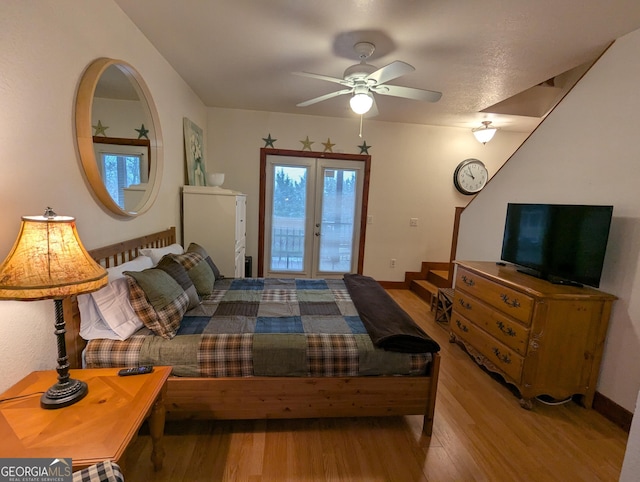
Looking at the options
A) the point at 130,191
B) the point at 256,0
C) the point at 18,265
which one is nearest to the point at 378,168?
the point at 256,0

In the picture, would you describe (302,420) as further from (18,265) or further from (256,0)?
(256,0)

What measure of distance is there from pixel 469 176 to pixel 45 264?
A: 4.95m

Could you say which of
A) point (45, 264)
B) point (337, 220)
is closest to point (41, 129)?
point (45, 264)

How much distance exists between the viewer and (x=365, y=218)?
457cm

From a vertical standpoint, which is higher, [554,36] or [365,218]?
[554,36]

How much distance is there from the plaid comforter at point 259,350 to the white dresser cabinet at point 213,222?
48.8 inches

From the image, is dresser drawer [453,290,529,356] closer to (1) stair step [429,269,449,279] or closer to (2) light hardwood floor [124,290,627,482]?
(2) light hardwood floor [124,290,627,482]

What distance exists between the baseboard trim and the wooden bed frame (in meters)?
1.31

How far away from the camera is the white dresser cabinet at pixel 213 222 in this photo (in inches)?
125

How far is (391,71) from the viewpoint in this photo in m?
1.99

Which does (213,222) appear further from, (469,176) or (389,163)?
(469,176)

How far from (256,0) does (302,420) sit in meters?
2.59

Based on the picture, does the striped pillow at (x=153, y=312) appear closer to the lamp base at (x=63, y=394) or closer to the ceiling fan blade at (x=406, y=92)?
the lamp base at (x=63, y=394)

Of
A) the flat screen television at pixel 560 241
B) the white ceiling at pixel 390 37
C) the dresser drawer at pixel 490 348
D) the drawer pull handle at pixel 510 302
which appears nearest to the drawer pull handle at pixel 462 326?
the dresser drawer at pixel 490 348
